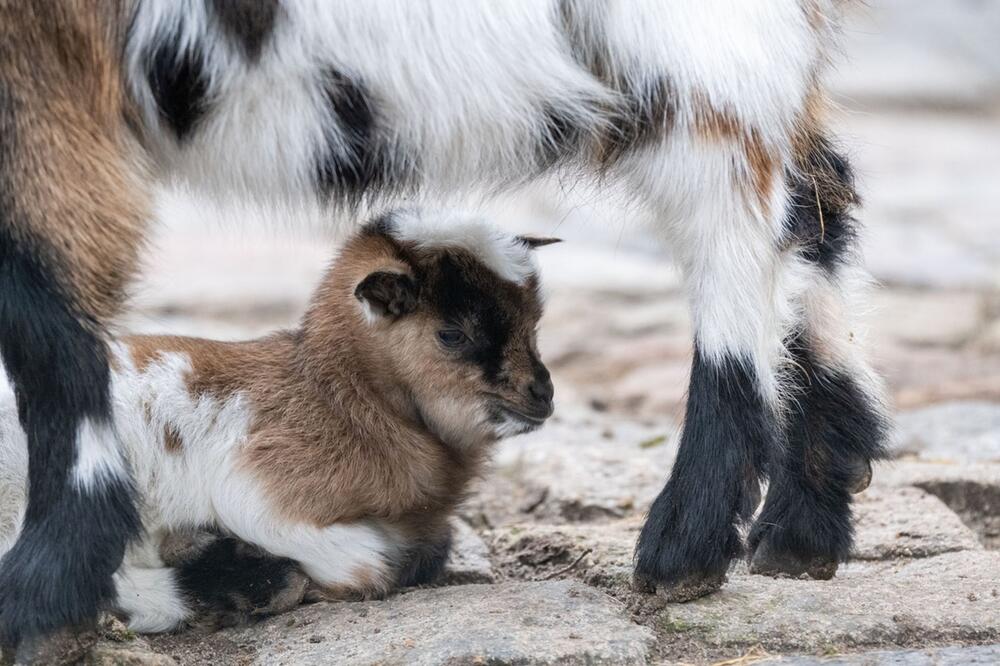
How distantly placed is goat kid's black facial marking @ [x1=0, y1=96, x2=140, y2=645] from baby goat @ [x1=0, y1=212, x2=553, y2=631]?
56 cm

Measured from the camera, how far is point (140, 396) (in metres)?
3.97

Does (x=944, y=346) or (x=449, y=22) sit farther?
(x=944, y=346)

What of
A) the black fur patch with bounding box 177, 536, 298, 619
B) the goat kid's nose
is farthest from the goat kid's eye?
the black fur patch with bounding box 177, 536, 298, 619

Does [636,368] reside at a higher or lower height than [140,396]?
lower

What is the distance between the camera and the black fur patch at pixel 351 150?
3.26 meters

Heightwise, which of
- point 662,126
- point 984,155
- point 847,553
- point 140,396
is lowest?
point 984,155

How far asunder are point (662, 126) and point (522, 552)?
5.13 feet

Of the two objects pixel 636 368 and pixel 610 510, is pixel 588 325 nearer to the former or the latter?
pixel 636 368

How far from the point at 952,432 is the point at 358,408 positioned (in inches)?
113

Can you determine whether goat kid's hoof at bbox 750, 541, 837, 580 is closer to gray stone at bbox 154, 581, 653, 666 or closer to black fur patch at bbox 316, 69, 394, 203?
gray stone at bbox 154, 581, 653, 666

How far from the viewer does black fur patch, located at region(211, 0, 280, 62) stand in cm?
318

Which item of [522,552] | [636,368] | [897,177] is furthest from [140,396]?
[897,177]

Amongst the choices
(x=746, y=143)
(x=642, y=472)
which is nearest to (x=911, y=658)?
(x=746, y=143)

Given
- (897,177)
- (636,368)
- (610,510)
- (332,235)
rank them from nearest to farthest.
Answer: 1. (332,235)
2. (610,510)
3. (636,368)
4. (897,177)
